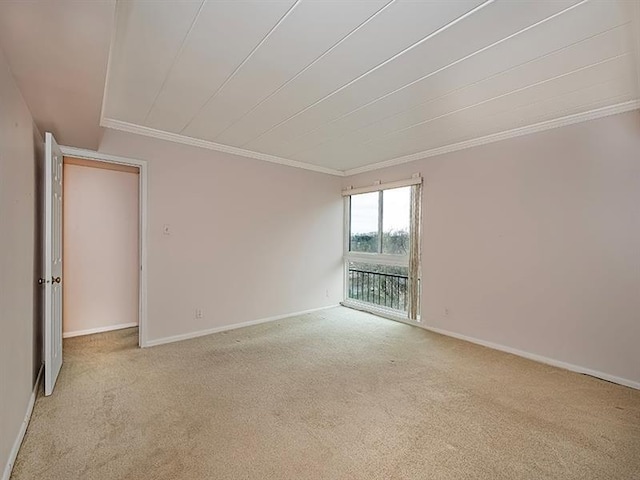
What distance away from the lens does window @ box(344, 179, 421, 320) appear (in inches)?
173

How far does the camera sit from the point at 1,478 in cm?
148

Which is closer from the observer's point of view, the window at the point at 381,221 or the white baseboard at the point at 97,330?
the white baseboard at the point at 97,330

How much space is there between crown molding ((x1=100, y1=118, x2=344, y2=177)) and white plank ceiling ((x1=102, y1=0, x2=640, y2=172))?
1.3 inches

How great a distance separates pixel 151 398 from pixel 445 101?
3394 millimetres

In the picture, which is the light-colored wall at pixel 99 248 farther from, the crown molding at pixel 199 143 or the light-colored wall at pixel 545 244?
the light-colored wall at pixel 545 244

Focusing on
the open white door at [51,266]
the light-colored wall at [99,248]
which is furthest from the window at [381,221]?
the open white door at [51,266]

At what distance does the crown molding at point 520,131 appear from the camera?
2736 mm

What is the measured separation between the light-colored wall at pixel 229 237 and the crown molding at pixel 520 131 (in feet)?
4.49

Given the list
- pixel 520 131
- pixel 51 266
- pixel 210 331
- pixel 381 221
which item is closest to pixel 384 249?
pixel 381 221

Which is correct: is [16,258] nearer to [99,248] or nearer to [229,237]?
[229,237]

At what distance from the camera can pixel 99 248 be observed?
422cm

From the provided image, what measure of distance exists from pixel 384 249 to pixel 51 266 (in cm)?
400

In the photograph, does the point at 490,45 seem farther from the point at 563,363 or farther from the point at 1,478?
the point at 1,478

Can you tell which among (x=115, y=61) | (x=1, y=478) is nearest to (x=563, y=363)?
(x=1, y=478)
